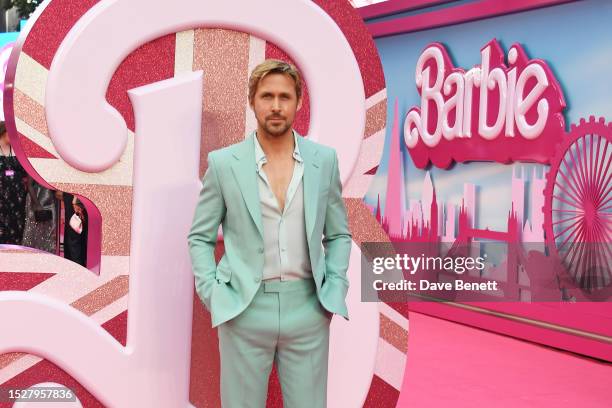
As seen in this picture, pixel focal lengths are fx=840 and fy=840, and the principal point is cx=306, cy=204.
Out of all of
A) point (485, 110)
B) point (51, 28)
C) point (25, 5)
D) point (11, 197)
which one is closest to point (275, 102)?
point (51, 28)

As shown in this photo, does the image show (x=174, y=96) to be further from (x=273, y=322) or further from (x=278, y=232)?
(x=273, y=322)

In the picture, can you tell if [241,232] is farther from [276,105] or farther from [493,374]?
[493,374]

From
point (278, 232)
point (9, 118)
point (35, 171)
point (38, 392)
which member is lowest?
point (38, 392)

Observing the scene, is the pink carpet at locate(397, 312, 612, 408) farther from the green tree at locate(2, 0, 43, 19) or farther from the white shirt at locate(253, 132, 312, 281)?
the green tree at locate(2, 0, 43, 19)

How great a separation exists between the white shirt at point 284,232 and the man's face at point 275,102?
11 cm

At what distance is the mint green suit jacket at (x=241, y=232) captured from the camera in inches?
93.1

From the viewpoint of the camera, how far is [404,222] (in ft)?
26.1

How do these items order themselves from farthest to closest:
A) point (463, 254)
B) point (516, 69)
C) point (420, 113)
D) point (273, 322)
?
point (420, 113) < point (463, 254) < point (516, 69) < point (273, 322)

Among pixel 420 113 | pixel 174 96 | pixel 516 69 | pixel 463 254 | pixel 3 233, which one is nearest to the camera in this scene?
pixel 174 96

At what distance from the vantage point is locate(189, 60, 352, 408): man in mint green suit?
2.37m

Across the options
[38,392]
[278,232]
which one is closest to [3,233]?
[38,392]

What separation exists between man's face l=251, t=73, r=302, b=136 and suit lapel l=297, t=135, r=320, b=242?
0.43 feet

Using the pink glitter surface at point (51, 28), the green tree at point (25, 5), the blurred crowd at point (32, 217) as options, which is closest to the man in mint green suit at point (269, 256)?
the pink glitter surface at point (51, 28)

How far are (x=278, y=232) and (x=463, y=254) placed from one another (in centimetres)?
495
